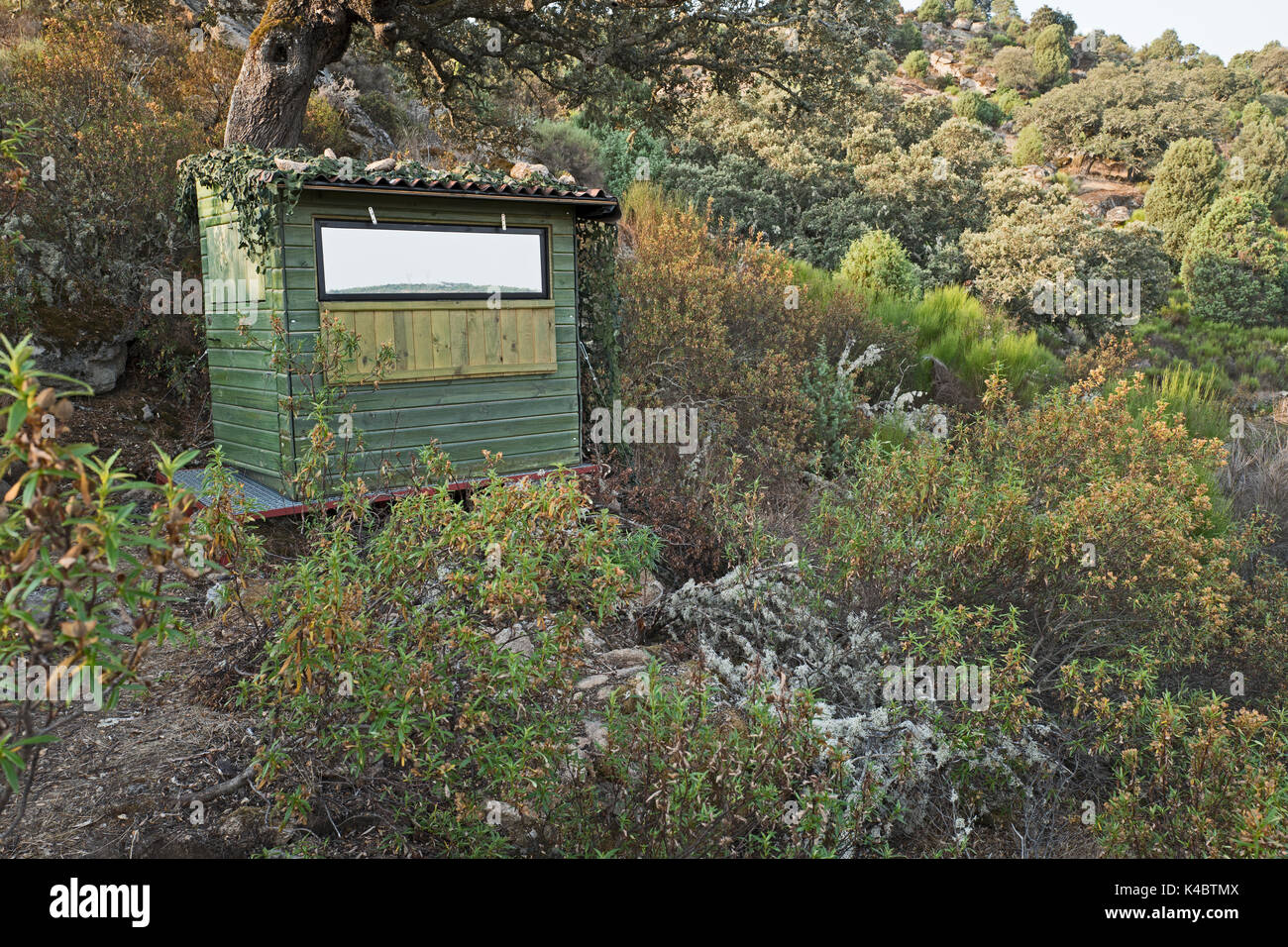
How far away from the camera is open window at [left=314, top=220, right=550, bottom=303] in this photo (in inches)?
258

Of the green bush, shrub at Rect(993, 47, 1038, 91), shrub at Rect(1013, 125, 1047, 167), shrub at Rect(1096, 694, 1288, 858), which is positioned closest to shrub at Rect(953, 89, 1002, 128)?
shrub at Rect(1013, 125, 1047, 167)

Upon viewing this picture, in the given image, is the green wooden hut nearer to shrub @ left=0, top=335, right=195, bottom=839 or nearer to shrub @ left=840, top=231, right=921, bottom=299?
shrub @ left=0, top=335, right=195, bottom=839

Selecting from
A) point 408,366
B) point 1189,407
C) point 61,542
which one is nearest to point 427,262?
point 408,366

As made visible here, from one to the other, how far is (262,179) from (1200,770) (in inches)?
249

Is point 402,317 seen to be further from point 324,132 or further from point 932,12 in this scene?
point 932,12

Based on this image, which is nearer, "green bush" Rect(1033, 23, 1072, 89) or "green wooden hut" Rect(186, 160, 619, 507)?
"green wooden hut" Rect(186, 160, 619, 507)

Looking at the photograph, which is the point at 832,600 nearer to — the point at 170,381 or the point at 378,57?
the point at 170,381

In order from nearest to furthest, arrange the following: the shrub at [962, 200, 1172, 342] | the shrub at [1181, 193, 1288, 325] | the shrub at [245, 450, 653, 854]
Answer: the shrub at [245, 450, 653, 854]
the shrub at [962, 200, 1172, 342]
the shrub at [1181, 193, 1288, 325]

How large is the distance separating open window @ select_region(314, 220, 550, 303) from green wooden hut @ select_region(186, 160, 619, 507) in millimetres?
10

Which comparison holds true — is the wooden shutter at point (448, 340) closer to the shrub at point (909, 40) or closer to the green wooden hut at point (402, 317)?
the green wooden hut at point (402, 317)

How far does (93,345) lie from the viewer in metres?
8.52

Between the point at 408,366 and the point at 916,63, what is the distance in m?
41.4

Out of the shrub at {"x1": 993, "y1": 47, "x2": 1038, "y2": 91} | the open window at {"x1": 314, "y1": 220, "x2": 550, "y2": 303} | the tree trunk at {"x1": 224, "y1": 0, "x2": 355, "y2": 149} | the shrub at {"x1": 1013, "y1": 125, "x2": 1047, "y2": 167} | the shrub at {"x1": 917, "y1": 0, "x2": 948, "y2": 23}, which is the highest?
the shrub at {"x1": 917, "y1": 0, "x2": 948, "y2": 23}

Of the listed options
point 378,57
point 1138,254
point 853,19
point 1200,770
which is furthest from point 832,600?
point 1138,254
